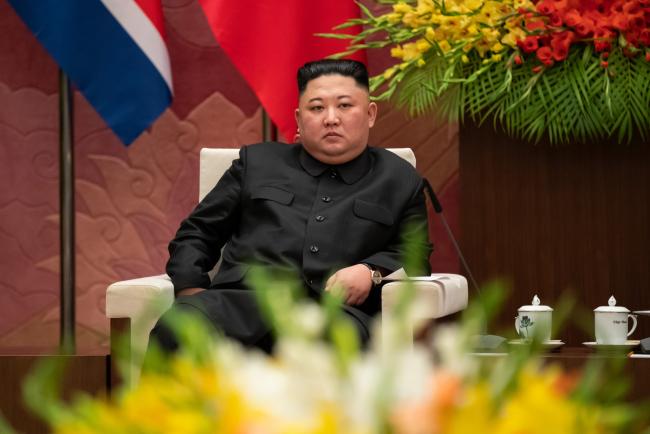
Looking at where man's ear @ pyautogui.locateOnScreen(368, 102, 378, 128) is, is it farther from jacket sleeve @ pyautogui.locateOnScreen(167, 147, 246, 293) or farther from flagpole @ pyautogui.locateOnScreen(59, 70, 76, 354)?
flagpole @ pyautogui.locateOnScreen(59, 70, 76, 354)

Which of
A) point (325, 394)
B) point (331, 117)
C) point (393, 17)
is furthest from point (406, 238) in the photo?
point (325, 394)

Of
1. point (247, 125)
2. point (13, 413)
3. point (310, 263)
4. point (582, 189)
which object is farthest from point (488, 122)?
point (13, 413)

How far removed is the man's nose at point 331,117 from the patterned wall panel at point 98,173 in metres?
1.19

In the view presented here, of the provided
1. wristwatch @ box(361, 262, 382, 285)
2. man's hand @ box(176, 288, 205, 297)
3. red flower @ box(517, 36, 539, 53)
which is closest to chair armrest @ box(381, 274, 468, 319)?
wristwatch @ box(361, 262, 382, 285)

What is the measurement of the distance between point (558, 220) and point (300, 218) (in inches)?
31.1

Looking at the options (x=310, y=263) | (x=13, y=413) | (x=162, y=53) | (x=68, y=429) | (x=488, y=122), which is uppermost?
(x=162, y=53)

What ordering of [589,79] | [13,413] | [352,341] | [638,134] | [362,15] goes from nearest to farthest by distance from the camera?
[352,341] → [13,413] → [589,79] → [638,134] → [362,15]

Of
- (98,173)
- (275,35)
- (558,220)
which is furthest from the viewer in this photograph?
(98,173)

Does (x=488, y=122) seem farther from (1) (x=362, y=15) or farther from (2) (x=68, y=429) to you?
(2) (x=68, y=429)

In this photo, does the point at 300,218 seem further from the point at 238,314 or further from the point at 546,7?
the point at 546,7

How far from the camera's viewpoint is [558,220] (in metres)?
2.91

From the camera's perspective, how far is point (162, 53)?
3439 mm

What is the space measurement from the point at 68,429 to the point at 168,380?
5cm

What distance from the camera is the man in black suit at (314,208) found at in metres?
2.48
